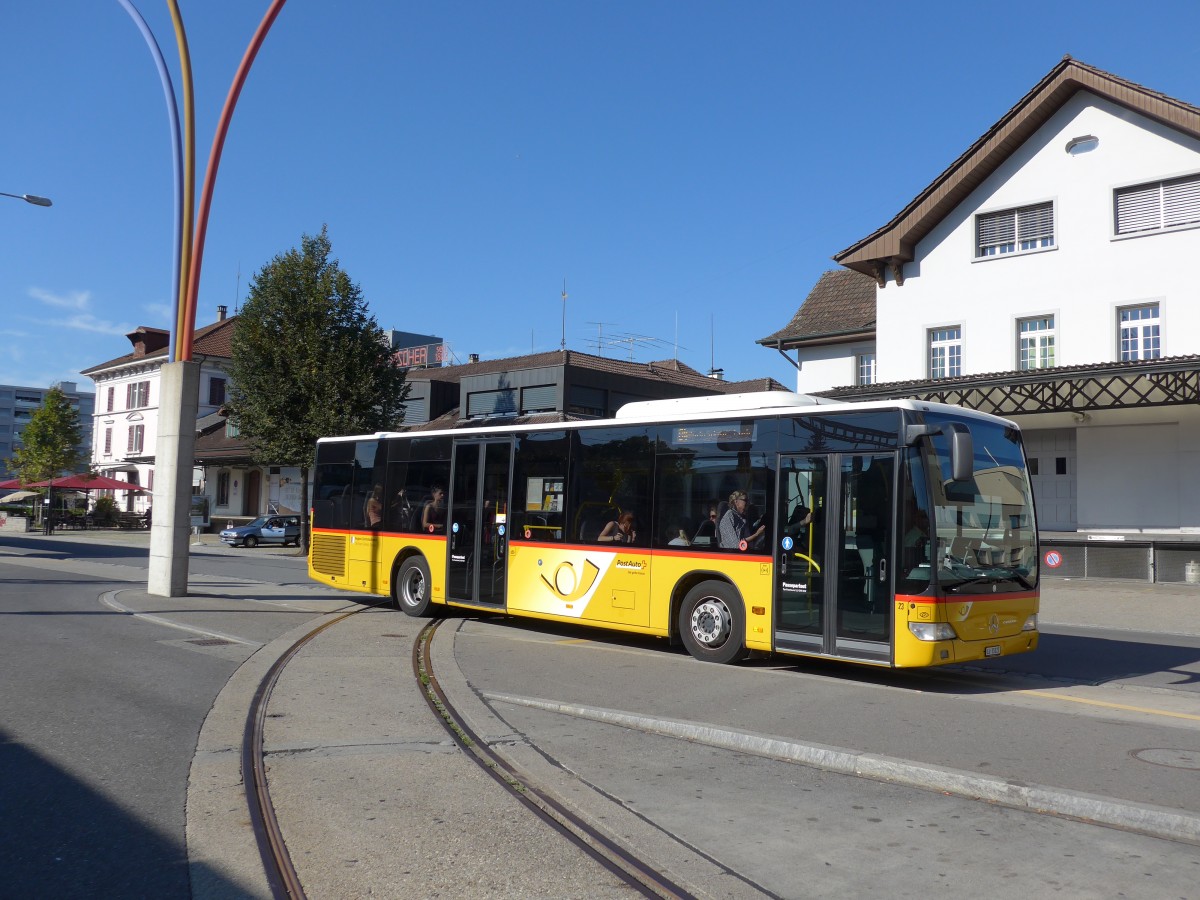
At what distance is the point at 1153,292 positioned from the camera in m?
23.8

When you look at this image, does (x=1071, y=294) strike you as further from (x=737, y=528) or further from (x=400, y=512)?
(x=400, y=512)

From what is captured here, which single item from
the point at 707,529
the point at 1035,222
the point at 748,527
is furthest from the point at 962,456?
the point at 1035,222

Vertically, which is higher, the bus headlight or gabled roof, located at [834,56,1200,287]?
gabled roof, located at [834,56,1200,287]

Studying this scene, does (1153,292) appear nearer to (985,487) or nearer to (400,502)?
(985,487)

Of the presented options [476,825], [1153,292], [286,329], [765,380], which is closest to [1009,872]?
[476,825]

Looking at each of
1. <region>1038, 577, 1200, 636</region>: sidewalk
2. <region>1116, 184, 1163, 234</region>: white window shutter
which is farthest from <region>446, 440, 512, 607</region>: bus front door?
<region>1116, 184, 1163, 234</region>: white window shutter

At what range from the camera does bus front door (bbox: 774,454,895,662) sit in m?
9.56

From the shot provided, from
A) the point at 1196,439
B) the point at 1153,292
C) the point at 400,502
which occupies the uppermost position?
the point at 1153,292

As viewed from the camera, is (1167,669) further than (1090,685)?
Yes

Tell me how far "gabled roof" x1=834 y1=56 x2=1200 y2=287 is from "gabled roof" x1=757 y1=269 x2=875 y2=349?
224 cm

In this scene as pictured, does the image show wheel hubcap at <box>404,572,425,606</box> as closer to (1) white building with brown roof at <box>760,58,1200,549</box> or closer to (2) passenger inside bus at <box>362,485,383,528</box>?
(2) passenger inside bus at <box>362,485,383,528</box>

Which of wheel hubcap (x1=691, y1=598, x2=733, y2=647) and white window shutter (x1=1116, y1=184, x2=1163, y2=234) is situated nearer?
wheel hubcap (x1=691, y1=598, x2=733, y2=647)

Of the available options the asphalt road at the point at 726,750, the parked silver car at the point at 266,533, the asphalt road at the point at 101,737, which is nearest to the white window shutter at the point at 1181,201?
the asphalt road at the point at 726,750

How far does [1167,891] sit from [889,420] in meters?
5.73
